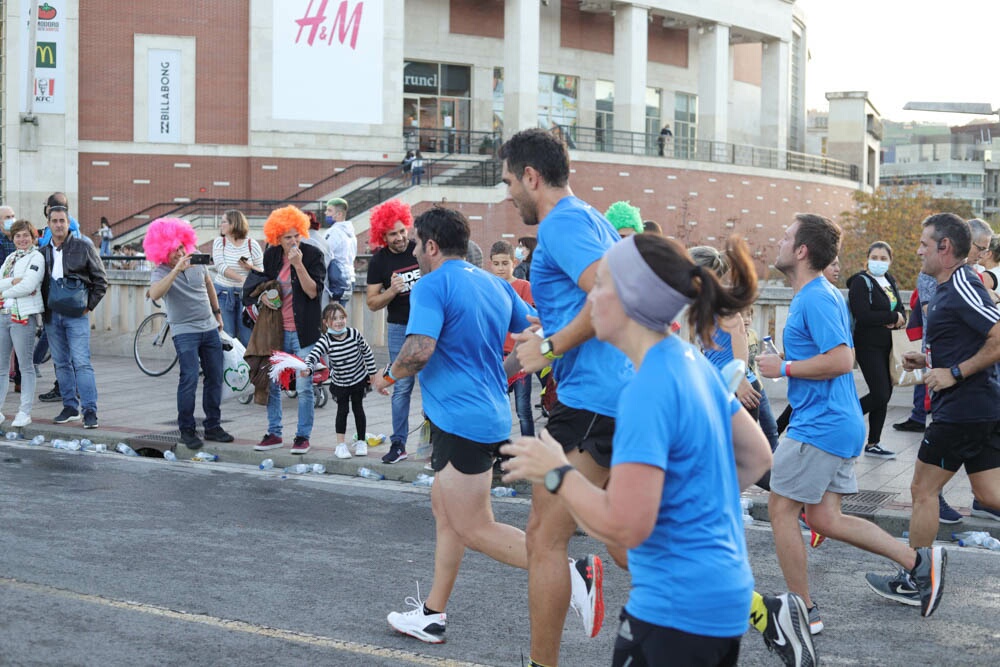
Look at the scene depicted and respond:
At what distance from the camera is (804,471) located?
17.6 feet

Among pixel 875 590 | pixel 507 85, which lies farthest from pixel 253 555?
pixel 507 85

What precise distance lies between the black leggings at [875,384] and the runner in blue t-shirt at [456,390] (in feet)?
19.1

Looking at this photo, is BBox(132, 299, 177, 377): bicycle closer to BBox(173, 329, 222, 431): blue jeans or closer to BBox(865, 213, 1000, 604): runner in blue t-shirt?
BBox(173, 329, 222, 431): blue jeans

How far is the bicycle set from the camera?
15727 mm

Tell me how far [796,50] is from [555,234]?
60002 mm

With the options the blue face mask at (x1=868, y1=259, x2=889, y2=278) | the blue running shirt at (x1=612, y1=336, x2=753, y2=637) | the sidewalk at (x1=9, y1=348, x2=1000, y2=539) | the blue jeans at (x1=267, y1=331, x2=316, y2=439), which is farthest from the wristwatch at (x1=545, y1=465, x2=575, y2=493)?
the blue face mask at (x1=868, y1=259, x2=889, y2=278)

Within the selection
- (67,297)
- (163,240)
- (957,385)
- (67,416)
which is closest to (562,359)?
(957,385)

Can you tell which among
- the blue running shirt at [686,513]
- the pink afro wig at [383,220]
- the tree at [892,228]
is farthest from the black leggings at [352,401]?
the tree at [892,228]

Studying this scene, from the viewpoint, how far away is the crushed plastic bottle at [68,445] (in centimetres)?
1072

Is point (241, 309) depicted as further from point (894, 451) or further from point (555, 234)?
point (555, 234)

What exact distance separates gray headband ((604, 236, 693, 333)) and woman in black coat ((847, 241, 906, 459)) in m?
7.98

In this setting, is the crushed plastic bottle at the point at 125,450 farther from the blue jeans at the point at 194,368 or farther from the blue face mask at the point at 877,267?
the blue face mask at the point at 877,267

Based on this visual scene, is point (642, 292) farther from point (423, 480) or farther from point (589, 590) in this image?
point (423, 480)

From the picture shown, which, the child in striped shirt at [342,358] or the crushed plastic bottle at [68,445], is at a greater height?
the child in striped shirt at [342,358]
